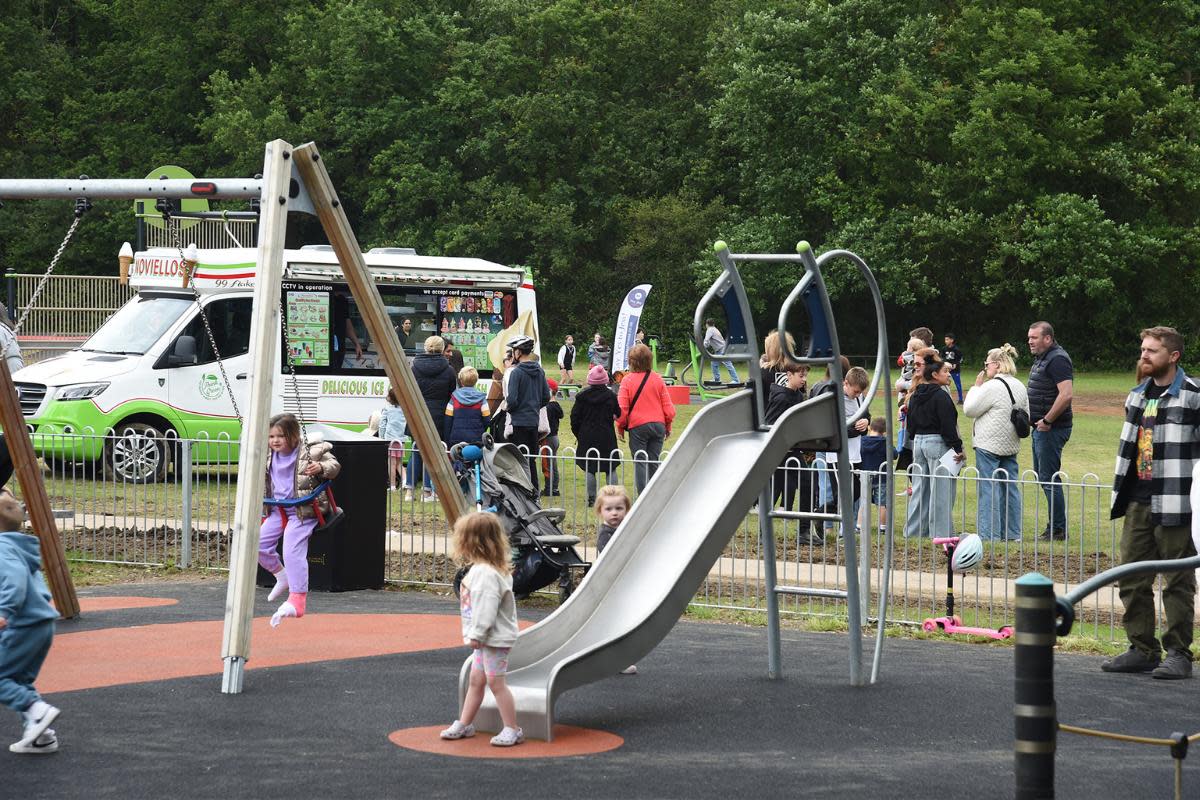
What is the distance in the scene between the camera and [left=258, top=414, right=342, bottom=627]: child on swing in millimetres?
9617

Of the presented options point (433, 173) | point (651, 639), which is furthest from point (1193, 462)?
point (433, 173)

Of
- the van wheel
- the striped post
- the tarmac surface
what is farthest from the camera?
the van wheel

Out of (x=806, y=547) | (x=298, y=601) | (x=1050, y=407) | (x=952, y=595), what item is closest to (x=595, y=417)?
(x=806, y=547)

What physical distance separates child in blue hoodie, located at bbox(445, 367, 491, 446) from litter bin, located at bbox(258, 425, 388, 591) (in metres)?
3.98

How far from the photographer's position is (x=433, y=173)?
184 feet

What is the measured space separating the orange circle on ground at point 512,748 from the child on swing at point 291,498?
8.85 feet

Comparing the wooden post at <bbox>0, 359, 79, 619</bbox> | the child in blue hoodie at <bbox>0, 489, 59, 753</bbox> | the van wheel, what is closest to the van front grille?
the van wheel

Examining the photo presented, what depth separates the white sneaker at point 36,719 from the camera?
6.63 metres

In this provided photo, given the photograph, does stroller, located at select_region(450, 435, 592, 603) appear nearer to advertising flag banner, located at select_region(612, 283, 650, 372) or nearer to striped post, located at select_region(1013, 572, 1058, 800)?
striped post, located at select_region(1013, 572, 1058, 800)

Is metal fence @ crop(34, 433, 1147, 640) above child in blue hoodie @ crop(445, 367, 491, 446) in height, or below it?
below

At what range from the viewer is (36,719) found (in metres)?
6.63

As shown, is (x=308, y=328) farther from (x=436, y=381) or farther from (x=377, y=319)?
(x=377, y=319)

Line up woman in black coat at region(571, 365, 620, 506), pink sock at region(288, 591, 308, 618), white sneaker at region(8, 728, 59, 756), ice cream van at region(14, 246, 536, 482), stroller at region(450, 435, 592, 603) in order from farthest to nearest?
ice cream van at region(14, 246, 536, 482) → woman in black coat at region(571, 365, 620, 506) → stroller at region(450, 435, 592, 603) → pink sock at region(288, 591, 308, 618) → white sneaker at region(8, 728, 59, 756)

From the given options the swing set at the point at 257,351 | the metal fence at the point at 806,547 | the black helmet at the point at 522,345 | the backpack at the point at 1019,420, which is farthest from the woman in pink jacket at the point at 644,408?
the swing set at the point at 257,351
